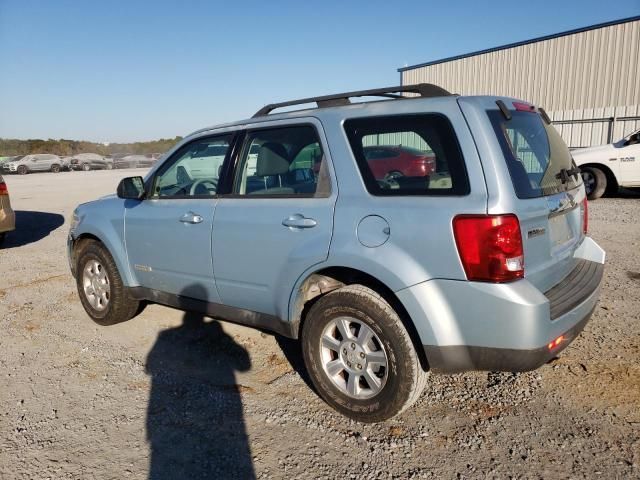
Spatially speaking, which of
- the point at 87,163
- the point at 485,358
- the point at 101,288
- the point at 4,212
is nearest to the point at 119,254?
the point at 101,288

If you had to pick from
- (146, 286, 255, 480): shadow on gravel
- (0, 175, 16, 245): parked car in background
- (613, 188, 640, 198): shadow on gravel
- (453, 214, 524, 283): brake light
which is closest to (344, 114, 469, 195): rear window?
(453, 214, 524, 283): brake light

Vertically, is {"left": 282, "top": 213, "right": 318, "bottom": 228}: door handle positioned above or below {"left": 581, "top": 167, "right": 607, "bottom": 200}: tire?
above

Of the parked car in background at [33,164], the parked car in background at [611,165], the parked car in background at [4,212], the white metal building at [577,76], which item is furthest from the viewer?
the parked car in background at [33,164]

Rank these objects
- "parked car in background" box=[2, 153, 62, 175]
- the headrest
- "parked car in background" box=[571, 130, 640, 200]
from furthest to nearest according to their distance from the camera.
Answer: "parked car in background" box=[2, 153, 62, 175]
"parked car in background" box=[571, 130, 640, 200]
the headrest

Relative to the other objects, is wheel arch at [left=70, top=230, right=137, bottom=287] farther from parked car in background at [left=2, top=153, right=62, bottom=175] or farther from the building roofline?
parked car in background at [left=2, top=153, right=62, bottom=175]

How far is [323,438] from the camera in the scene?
275 cm

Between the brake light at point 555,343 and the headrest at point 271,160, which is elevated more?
the headrest at point 271,160

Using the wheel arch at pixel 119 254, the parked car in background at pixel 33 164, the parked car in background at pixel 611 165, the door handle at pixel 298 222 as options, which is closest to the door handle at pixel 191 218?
the door handle at pixel 298 222

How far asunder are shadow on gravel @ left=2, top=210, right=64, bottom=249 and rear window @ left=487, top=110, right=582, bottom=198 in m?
8.43

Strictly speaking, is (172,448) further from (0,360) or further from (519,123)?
(519,123)

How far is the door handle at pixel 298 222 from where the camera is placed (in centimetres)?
290

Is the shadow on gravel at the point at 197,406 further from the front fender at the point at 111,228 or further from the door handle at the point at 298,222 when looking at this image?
the door handle at the point at 298,222

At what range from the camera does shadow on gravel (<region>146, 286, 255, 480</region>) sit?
2.54m

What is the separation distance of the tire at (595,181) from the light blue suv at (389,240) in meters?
8.68
